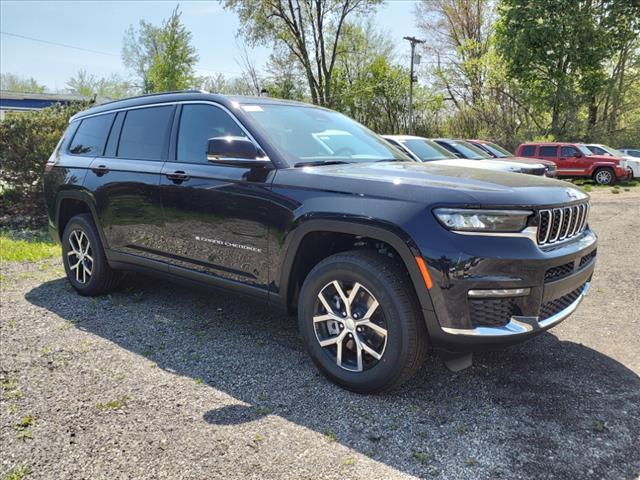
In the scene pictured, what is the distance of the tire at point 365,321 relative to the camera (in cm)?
281

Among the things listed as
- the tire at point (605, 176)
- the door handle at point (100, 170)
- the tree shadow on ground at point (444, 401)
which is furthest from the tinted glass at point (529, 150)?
the door handle at point (100, 170)

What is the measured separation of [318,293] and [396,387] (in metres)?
0.70

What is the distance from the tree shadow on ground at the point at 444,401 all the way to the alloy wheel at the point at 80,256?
75 cm

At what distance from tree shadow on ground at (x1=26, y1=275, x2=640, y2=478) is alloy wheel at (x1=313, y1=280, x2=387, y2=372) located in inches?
8.7

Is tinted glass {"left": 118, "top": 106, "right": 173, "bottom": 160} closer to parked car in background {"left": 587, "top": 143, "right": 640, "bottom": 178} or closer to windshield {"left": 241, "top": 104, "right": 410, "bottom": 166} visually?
windshield {"left": 241, "top": 104, "right": 410, "bottom": 166}

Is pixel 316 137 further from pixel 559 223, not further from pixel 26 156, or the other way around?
pixel 26 156

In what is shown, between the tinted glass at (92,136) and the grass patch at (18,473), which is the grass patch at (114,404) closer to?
the grass patch at (18,473)

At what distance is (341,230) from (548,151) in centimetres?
1839

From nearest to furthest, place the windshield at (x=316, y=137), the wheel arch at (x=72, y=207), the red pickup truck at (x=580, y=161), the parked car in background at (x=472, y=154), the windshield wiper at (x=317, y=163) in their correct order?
the windshield wiper at (x=317, y=163) < the windshield at (x=316, y=137) < the wheel arch at (x=72, y=207) < the parked car in background at (x=472, y=154) < the red pickup truck at (x=580, y=161)

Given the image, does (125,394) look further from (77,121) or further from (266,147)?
(77,121)

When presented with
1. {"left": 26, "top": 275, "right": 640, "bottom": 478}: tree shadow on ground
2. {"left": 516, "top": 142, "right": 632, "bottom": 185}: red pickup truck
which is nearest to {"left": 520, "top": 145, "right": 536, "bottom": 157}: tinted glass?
{"left": 516, "top": 142, "right": 632, "bottom": 185}: red pickup truck

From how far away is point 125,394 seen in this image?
3.11 meters

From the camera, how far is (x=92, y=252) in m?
4.88

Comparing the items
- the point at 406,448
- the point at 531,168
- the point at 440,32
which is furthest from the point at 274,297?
the point at 440,32
